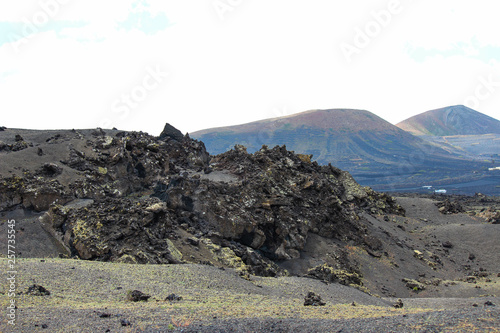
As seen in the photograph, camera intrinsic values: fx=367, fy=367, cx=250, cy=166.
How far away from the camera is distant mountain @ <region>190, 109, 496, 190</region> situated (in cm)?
12156

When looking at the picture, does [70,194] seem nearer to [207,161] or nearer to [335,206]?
[207,161]

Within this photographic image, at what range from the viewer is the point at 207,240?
17422 mm

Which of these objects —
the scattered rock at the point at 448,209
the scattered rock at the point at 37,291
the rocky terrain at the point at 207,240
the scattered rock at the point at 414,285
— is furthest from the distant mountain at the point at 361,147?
the scattered rock at the point at 37,291

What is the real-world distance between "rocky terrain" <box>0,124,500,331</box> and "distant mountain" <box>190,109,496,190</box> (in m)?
77.4

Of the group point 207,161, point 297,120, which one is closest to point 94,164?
point 207,161

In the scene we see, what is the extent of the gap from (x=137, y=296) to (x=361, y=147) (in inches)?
6497

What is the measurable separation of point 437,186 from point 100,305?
351 ft

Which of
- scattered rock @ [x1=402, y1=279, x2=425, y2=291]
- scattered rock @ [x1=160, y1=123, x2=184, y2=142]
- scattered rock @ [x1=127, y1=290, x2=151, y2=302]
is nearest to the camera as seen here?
scattered rock @ [x1=127, y1=290, x2=151, y2=302]

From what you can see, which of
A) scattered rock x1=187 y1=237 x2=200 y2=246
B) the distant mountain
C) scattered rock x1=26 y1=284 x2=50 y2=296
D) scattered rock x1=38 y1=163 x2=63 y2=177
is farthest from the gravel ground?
the distant mountain

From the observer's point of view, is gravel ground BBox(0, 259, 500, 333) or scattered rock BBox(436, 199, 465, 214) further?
scattered rock BBox(436, 199, 465, 214)

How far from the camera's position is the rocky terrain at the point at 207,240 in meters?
9.93

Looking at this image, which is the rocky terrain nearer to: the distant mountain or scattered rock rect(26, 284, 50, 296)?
scattered rock rect(26, 284, 50, 296)

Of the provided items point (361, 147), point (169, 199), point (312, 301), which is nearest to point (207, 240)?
point (169, 199)

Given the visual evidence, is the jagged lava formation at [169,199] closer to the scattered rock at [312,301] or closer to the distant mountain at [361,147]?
the scattered rock at [312,301]
